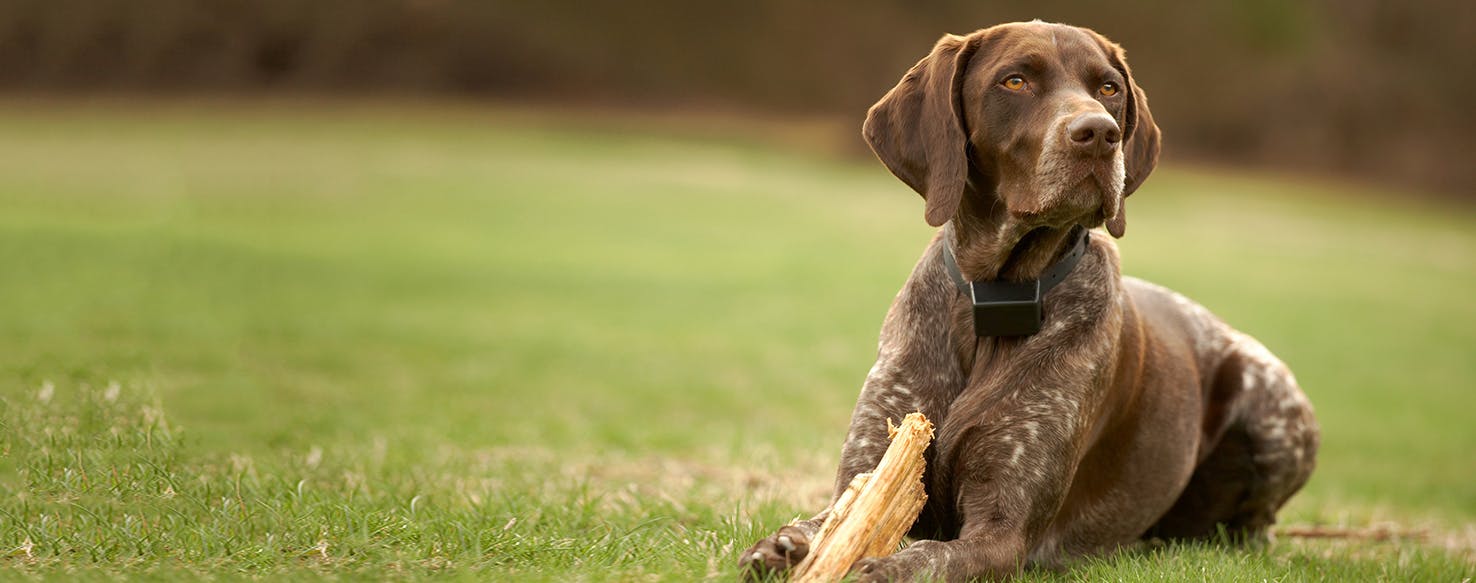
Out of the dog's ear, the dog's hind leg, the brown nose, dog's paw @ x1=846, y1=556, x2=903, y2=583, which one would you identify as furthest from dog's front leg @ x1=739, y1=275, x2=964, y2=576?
the dog's hind leg

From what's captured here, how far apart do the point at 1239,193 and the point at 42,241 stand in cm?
4377

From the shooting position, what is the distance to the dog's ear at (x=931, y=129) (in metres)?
4.69

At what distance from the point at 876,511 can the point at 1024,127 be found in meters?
1.36

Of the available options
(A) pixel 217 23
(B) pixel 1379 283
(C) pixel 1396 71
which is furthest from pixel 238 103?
(C) pixel 1396 71

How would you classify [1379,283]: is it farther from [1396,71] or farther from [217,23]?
[1396,71]

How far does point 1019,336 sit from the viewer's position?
477 centimetres

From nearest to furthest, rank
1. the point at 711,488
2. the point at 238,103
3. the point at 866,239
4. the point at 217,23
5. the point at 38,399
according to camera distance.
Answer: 1. the point at 38,399
2. the point at 711,488
3. the point at 866,239
4. the point at 217,23
5. the point at 238,103

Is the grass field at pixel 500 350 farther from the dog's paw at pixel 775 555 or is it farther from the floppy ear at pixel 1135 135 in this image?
the floppy ear at pixel 1135 135

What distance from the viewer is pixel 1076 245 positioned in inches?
192

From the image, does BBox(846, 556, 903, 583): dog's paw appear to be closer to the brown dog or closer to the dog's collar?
the brown dog

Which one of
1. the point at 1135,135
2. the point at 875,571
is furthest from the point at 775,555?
the point at 1135,135

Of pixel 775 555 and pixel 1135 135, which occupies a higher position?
pixel 1135 135

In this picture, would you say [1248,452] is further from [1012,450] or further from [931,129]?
[931,129]

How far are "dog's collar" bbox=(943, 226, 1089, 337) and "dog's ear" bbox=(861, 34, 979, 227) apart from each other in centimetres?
32
